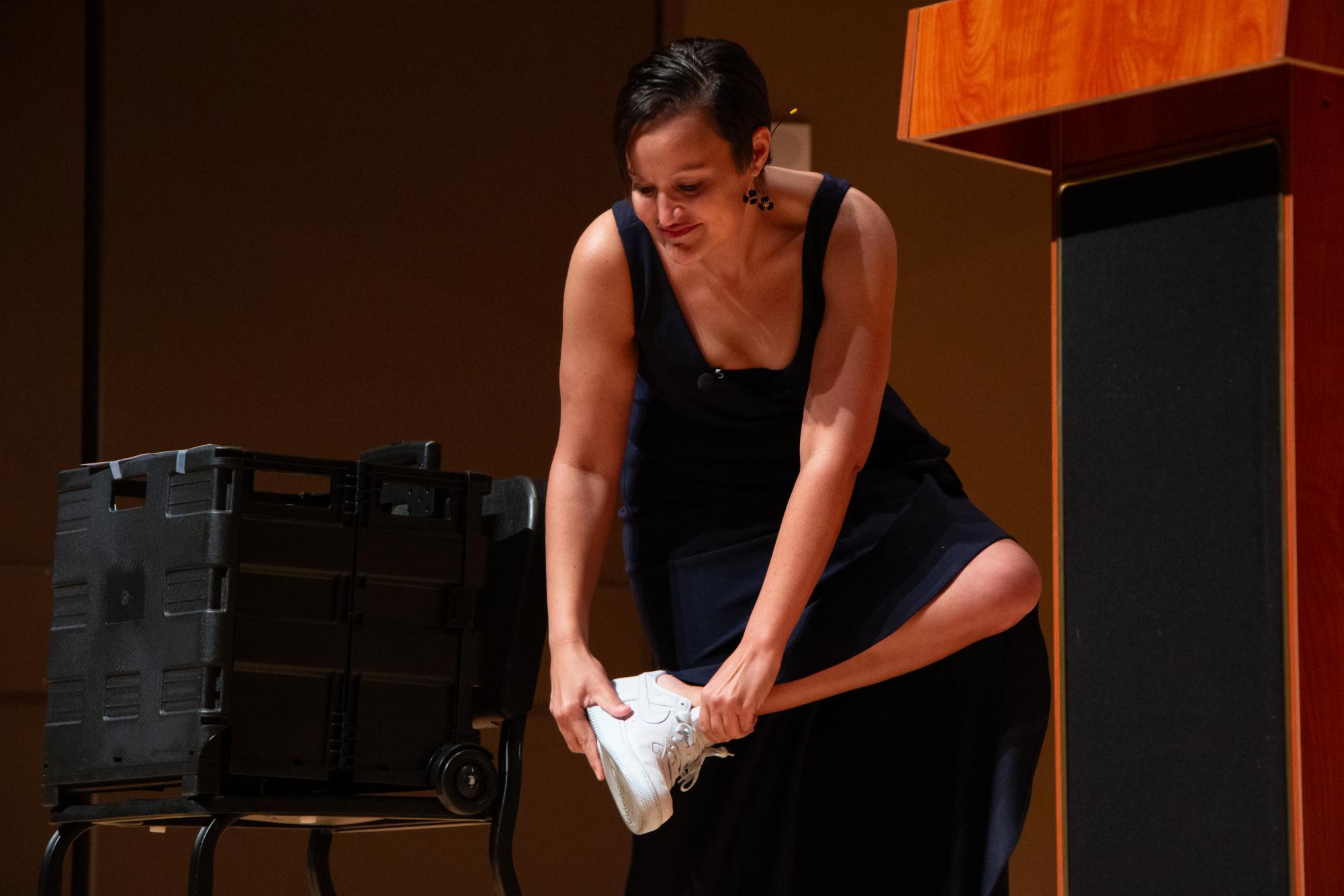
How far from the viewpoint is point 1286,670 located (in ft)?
4.39

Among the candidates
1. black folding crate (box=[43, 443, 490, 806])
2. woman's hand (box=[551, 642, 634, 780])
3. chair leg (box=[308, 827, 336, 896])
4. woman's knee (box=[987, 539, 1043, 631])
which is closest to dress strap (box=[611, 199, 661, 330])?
black folding crate (box=[43, 443, 490, 806])

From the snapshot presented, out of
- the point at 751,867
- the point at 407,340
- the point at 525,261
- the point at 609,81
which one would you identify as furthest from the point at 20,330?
the point at 751,867

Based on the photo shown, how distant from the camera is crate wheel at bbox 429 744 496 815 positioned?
1909mm

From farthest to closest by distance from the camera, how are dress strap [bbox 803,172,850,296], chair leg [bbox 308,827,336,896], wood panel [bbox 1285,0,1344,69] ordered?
chair leg [bbox 308,827,336,896]
dress strap [bbox 803,172,850,296]
wood panel [bbox 1285,0,1344,69]

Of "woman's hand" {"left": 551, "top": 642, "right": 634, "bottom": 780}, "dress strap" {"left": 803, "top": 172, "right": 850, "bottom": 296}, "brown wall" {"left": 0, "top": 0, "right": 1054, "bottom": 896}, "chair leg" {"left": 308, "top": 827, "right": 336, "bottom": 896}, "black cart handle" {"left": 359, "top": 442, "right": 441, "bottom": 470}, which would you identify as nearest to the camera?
"woman's hand" {"left": 551, "top": 642, "right": 634, "bottom": 780}

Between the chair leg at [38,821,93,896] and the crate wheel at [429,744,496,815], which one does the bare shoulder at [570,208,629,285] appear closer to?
the crate wheel at [429,744,496,815]

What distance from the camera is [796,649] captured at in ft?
6.01

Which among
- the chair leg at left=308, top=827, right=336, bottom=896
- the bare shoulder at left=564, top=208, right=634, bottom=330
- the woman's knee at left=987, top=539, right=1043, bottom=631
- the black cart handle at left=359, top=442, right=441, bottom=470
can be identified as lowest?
the chair leg at left=308, top=827, right=336, bottom=896

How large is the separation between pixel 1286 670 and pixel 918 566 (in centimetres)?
54

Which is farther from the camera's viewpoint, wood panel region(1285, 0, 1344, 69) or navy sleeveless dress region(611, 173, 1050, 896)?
navy sleeveless dress region(611, 173, 1050, 896)

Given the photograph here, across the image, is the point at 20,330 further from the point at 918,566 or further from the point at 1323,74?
the point at 1323,74

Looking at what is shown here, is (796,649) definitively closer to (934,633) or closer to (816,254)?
(934,633)

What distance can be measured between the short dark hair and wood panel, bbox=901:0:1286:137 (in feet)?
0.78

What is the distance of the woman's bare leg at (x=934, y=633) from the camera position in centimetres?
178
